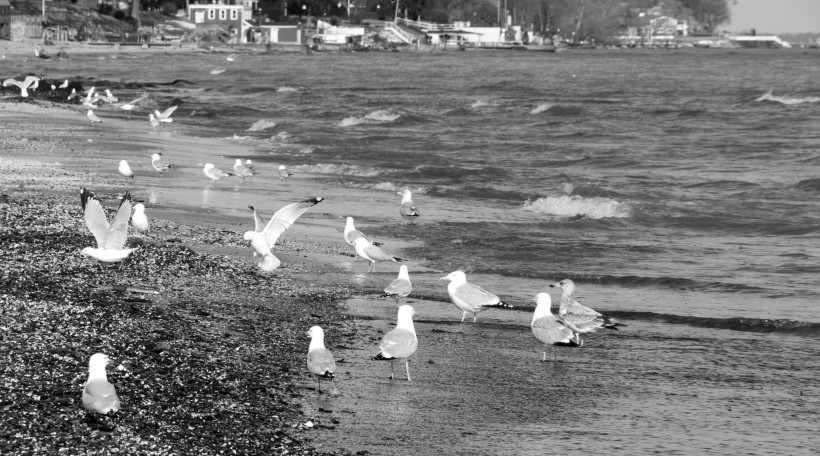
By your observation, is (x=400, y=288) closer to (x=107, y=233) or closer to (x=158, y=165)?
(x=107, y=233)

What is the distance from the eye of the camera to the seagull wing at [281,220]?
9938mm

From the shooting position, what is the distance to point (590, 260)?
1078 centimetres

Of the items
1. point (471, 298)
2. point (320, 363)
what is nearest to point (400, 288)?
point (471, 298)

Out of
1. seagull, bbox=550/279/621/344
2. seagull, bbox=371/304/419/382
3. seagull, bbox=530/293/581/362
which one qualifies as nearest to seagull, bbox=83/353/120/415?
seagull, bbox=371/304/419/382

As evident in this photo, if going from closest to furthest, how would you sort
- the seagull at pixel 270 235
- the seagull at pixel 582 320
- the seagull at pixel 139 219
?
the seagull at pixel 582 320, the seagull at pixel 270 235, the seagull at pixel 139 219

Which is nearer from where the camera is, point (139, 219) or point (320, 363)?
point (320, 363)

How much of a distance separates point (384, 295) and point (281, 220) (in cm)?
159

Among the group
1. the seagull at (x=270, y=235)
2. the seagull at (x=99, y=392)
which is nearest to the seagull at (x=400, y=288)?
the seagull at (x=270, y=235)

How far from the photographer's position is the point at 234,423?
5426 millimetres

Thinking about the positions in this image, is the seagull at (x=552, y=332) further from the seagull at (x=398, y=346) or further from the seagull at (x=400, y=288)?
the seagull at (x=400, y=288)

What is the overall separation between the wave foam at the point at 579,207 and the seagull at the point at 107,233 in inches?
256

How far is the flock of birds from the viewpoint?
5.47 meters

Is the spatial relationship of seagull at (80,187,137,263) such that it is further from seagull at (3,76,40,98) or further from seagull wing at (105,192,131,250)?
seagull at (3,76,40,98)

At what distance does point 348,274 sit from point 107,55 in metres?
69.8
